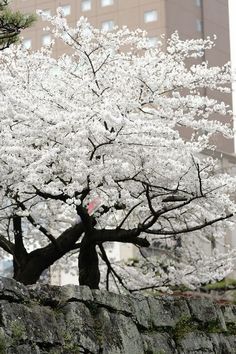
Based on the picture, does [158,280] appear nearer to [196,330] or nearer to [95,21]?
[196,330]

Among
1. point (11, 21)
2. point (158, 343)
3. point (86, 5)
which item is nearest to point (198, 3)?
point (86, 5)

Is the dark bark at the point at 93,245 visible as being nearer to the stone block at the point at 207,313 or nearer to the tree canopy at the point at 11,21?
the stone block at the point at 207,313

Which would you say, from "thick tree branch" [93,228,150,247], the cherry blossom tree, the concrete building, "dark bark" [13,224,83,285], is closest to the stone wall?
"thick tree branch" [93,228,150,247]

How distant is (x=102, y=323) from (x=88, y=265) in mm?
3782

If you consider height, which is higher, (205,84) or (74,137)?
(205,84)

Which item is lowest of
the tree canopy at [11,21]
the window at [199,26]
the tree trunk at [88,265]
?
the tree trunk at [88,265]

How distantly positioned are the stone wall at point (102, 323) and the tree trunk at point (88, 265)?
205cm

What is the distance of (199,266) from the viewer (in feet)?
58.5

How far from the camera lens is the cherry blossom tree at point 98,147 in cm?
1298

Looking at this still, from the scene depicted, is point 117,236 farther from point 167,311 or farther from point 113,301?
point 113,301

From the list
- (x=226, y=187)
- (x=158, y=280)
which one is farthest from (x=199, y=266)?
(x=226, y=187)

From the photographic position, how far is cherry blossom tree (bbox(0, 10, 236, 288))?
42.6ft

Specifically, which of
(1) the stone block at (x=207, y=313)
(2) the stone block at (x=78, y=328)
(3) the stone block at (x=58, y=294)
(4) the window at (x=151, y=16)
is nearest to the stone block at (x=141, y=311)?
(3) the stone block at (x=58, y=294)

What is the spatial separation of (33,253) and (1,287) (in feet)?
17.4
